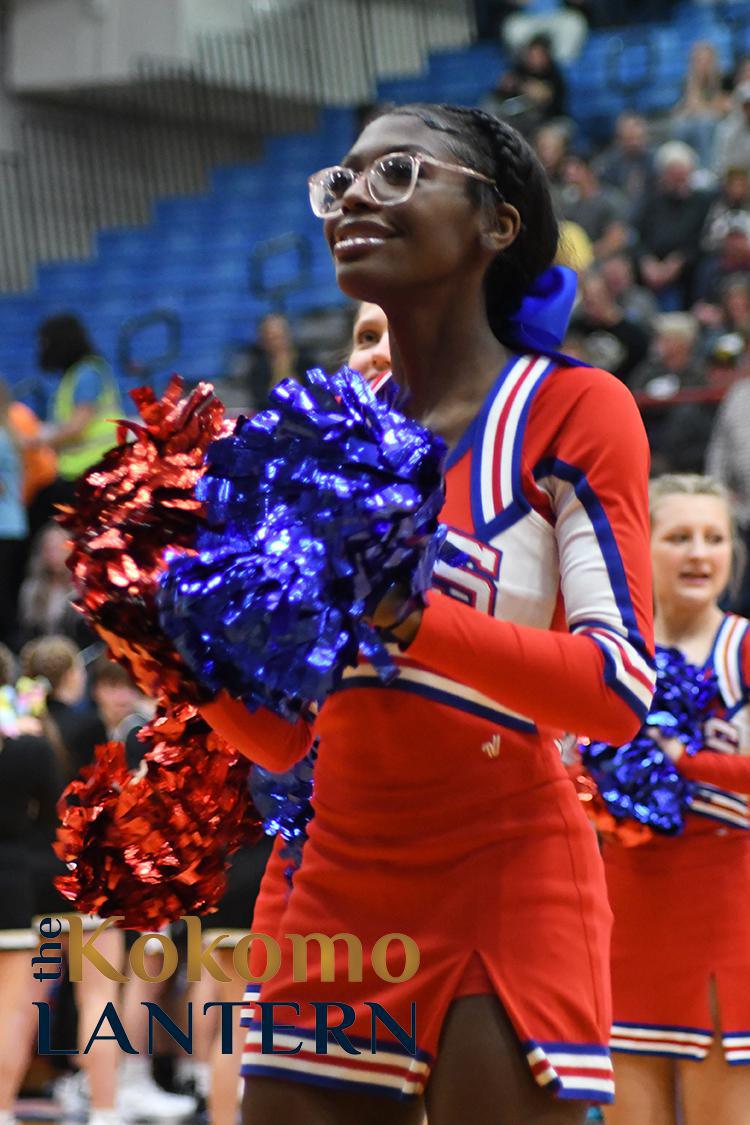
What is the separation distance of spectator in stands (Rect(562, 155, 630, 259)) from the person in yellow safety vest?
2818mm

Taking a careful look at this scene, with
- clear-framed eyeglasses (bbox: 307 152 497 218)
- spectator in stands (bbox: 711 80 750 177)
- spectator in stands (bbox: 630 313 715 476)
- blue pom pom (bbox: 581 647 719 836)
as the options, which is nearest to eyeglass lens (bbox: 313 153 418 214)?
clear-framed eyeglasses (bbox: 307 152 497 218)

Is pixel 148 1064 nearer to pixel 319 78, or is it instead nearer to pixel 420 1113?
pixel 420 1113

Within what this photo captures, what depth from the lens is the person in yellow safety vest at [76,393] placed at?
9391mm

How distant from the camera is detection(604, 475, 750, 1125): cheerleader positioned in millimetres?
3768

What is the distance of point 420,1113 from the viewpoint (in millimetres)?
1960

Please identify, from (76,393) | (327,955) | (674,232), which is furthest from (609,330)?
(327,955)

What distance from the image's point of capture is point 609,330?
907 centimetres

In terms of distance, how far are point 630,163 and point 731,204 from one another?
152 cm

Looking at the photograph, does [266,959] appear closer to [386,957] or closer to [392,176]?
[386,957]

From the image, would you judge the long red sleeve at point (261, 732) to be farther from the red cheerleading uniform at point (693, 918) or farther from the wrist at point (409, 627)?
the red cheerleading uniform at point (693, 918)

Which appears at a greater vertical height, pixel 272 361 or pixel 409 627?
pixel 272 361

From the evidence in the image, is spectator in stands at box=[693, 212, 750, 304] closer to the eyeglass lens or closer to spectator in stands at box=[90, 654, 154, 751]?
spectator in stands at box=[90, 654, 154, 751]

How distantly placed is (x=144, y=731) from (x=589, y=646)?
71cm

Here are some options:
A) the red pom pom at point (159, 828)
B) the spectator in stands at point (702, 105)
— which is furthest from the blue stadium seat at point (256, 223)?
the red pom pom at point (159, 828)
